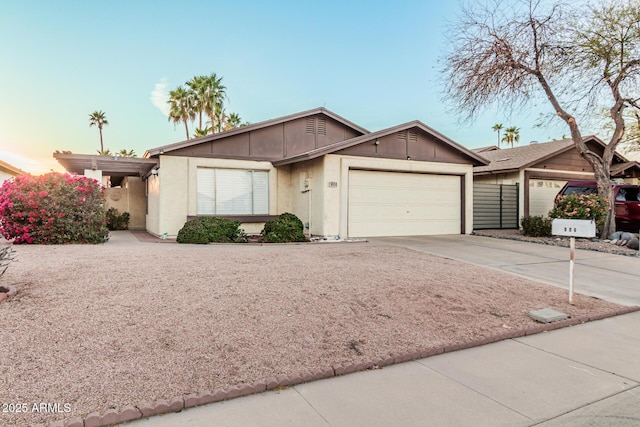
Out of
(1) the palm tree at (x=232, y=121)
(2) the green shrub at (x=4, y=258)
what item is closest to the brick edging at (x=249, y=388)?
(2) the green shrub at (x=4, y=258)

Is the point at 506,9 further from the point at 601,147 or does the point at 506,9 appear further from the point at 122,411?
the point at 122,411

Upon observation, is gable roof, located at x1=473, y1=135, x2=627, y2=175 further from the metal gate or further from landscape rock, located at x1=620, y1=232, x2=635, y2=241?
landscape rock, located at x1=620, y1=232, x2=635, y2=241

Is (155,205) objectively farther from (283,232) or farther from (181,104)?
(181,104)

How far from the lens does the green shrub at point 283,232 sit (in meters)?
11.5

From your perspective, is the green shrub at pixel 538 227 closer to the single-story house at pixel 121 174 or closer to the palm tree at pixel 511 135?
the single-story house at pixel 121 174

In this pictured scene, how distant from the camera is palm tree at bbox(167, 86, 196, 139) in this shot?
3284cm

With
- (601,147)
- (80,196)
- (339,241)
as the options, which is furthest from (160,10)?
(601,147)

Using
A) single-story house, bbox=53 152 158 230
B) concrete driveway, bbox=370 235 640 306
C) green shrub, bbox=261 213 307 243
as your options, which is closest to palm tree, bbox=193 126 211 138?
single-story house, bbox=53 152 158 230

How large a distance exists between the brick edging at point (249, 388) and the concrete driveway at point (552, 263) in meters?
3.15

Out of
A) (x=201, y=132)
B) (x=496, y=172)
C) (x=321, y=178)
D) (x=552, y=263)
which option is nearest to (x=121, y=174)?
(x=321, y=178)

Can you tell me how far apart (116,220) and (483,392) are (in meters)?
18.3

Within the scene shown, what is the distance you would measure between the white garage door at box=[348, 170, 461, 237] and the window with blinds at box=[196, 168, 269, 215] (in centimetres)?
339

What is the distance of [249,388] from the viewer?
9.84 ft

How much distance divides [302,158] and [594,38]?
1033cm
